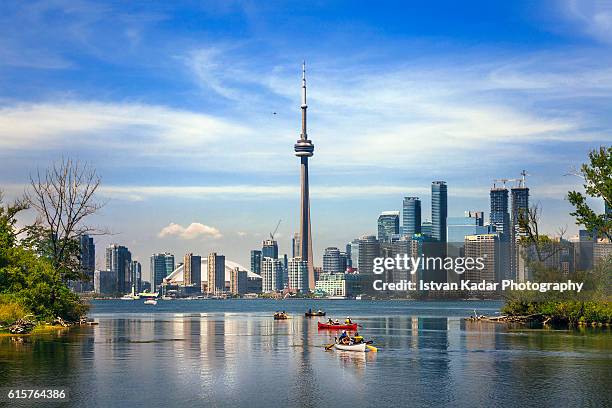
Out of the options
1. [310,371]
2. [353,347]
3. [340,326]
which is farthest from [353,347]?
[340,326]

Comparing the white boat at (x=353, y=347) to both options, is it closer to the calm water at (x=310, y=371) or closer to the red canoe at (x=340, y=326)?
the calm water at (x=310, y=371)

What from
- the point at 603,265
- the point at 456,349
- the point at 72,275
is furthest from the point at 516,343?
the point at 72,275

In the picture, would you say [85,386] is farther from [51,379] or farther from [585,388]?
[585,388]

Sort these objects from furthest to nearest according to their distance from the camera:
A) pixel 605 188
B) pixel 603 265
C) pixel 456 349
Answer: pixel 603 265 → pixel 605 188 → pixel 456 349

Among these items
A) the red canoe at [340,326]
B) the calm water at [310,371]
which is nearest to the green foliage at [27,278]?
the calm water at [310,371]

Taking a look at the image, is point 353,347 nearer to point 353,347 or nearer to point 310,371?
point 353,347

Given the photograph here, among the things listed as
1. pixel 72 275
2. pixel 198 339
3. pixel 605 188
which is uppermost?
pixel 605 188
